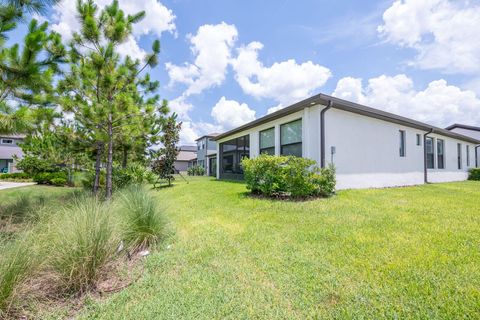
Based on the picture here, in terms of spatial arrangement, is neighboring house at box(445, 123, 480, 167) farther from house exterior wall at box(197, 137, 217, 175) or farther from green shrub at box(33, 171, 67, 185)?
green shrub at box(33, 171, 67, 185)

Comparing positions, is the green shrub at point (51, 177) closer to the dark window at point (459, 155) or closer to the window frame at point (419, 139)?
the window frame at point (419, 139)

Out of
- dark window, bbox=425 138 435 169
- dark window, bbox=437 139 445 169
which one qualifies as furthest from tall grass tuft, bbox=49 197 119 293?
dark window, bbox=437 139 445 169

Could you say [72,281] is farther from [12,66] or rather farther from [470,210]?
[470,210]

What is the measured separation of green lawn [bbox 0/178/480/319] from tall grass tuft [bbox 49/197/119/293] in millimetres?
432

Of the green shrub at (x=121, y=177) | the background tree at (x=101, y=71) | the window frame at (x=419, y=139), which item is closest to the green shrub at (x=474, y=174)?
the window frame at (x=419, y=139)

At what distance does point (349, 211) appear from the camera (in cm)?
577

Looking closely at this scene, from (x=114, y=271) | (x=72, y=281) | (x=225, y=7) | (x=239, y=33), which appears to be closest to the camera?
(x=72, y=281)

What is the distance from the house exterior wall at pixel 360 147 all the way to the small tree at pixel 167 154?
5417 mm

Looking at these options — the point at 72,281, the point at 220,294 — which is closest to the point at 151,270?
the point at 72,281

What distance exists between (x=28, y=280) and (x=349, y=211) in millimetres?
6034

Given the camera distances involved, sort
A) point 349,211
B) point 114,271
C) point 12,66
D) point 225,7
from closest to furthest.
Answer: point 114,271, point 12,66, point 349,211, point 225,7

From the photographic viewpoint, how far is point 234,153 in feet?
53.4

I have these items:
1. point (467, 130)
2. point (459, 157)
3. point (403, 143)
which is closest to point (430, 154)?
point (403, 143)

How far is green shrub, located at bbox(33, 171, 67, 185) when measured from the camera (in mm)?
15820
